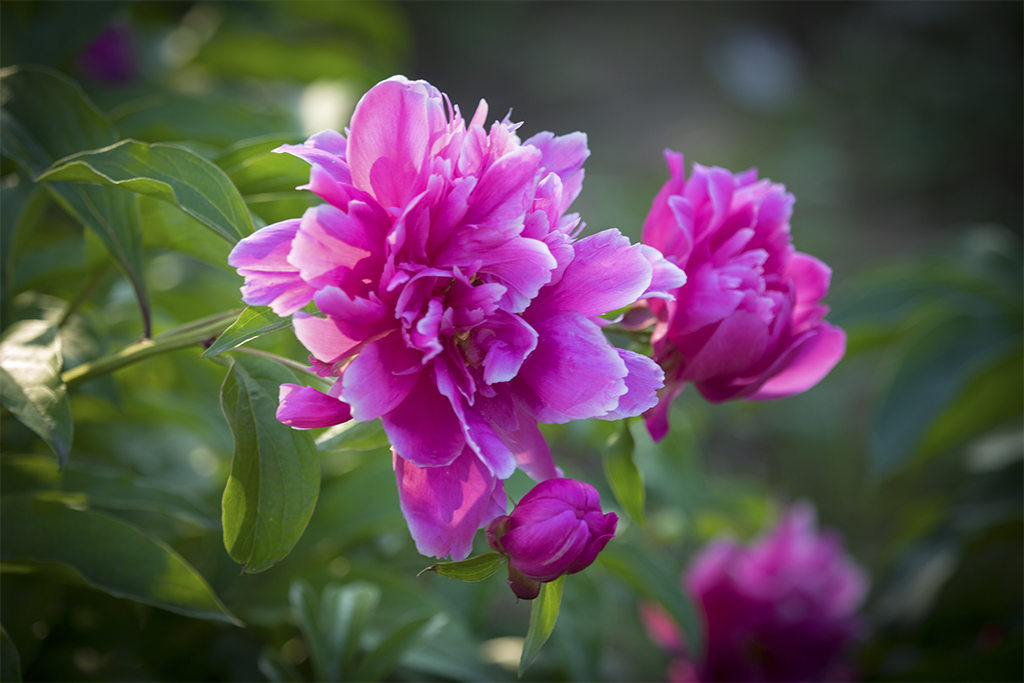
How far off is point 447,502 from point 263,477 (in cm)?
13

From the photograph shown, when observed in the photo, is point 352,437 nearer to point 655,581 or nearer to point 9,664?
point 9,664

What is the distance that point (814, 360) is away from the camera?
576 mm

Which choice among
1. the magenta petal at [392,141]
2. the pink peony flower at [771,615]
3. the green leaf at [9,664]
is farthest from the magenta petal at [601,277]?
the pink peony flower at [771,615]

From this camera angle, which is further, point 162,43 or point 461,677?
point 162,43

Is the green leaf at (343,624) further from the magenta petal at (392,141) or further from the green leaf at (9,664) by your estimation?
the magenta petal at (392,141)

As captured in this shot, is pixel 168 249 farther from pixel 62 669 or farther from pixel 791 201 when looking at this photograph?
pixel 791 201

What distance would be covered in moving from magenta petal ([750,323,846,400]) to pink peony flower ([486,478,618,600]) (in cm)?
19

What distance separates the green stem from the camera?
503mm

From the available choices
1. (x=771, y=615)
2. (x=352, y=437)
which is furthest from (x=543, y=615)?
(x=771, y=615)

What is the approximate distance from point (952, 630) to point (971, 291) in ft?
1.71

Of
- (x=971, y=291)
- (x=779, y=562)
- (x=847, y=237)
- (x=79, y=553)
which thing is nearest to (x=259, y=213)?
(x=79, y=553)

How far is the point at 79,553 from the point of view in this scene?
586 millimetres

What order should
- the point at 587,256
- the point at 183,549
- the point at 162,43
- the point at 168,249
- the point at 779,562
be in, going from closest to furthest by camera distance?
the point at 587,256 → the point at 168,249 → the point at 183,549 → the point at 779,562 → the point at 162,43

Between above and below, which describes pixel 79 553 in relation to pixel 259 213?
below
